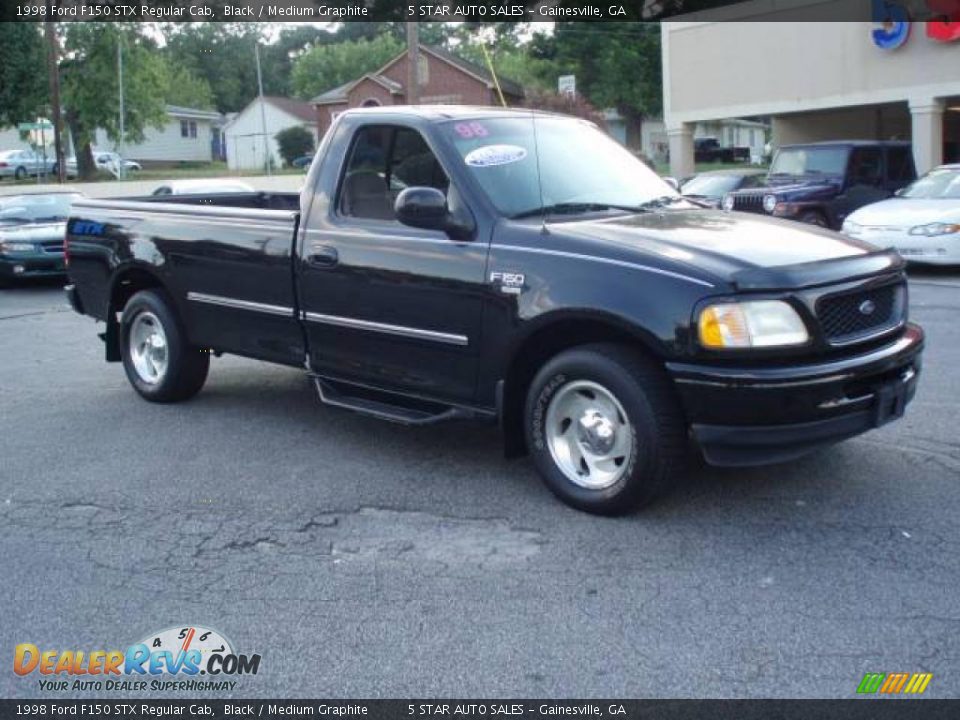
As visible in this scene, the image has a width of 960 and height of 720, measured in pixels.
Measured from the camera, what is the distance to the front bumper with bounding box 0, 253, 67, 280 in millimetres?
15844

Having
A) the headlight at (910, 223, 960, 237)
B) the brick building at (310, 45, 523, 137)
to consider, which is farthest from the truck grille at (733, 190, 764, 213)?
the brick building at (310, 45, 523, 137)

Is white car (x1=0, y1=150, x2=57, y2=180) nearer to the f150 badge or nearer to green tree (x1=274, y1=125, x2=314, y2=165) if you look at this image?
green tree (x1=274, y1=125, x2=314, y2=165)

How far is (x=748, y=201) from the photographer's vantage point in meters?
18.2

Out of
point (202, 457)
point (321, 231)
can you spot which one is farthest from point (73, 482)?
point (321, 231)

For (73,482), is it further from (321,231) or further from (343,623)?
(343,623)

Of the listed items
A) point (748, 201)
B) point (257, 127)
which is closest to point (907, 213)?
point (748, 201)

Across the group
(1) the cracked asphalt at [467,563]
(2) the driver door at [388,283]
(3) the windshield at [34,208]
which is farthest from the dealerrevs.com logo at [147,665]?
(3) the windshield at [34,208]

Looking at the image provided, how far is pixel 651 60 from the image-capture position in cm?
5331

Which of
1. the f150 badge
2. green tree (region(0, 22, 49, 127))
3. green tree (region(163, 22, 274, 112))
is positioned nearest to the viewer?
the f150 badge

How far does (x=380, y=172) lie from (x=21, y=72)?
42745 millimetres

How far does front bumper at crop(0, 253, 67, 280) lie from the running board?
1088 cm

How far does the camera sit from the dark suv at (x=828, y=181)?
1770cm

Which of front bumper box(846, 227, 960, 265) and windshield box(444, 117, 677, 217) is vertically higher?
windshield box(444, 117, 677, 217)

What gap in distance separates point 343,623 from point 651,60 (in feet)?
172
